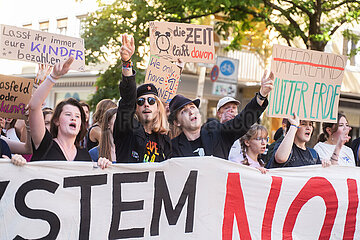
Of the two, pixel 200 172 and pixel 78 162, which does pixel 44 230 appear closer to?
pixel 78 162

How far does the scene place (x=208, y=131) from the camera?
17.2 feet

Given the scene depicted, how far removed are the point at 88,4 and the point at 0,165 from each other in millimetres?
20517

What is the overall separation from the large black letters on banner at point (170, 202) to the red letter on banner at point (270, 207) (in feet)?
2.43

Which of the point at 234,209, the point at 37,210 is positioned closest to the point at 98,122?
the point at 234,209

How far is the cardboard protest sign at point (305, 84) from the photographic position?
5926 millimetres

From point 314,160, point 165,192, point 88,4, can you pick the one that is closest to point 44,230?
point 165,192

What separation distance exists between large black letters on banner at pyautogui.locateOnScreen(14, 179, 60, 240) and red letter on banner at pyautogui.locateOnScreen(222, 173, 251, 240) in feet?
4.65

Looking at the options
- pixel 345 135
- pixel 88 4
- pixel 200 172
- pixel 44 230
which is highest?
pixel 88 4

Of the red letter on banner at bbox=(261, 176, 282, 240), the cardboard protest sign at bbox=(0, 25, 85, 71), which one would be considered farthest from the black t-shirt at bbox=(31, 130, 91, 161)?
the red letter on banner at bbox=(261, 176, 282, 240)

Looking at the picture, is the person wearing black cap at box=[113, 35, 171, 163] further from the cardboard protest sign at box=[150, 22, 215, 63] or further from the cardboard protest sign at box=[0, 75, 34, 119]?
the cardboard protest sign at box=[150, 22, 215, 63]

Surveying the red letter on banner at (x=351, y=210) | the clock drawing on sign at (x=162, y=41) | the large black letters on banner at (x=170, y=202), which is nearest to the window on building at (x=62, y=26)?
the clock drawing on sign at (x=162, y=41)

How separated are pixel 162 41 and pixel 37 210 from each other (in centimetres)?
283

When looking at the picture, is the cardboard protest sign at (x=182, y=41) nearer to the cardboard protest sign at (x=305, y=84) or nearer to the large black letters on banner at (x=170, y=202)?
the cardboard protest sign at (x=305, y=84)

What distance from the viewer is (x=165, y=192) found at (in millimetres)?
4664
